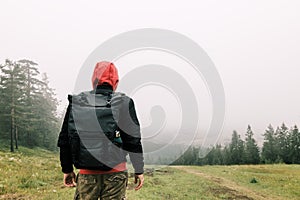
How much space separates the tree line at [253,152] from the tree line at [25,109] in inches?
1188

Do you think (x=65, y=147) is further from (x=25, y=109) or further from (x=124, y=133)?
(x=25, y=109)

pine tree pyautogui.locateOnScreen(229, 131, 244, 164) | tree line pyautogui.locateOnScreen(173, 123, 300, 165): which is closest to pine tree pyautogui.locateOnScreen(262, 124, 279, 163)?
tree line pyautogui.locateOnScreen(173, 123, 300, 165)

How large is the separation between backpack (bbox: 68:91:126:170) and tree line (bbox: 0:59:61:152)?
37.3m

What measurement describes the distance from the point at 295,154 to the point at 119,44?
6730cm

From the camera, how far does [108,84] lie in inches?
139

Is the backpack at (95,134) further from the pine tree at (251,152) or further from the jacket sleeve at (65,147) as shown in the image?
the pine tree at (251,152)

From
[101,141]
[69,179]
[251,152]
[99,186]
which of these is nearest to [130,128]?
[101,141]

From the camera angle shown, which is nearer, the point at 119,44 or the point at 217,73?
the point at 119,44

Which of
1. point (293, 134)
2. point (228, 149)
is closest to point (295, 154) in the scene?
point (293, 134)

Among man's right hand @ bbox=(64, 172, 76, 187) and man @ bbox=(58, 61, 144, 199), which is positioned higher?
man @ bbox=(58, 61, 144, 199)

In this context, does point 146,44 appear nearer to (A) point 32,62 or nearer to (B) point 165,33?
(B) point 165,33

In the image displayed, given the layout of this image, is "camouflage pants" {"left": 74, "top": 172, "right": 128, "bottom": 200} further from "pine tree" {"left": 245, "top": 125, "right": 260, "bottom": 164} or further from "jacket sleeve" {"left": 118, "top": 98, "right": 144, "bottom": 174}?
"pine tree" {"left": 245, "top": 125, "right": 260, "bottom": 164}

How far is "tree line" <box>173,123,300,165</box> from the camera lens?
6266 cm

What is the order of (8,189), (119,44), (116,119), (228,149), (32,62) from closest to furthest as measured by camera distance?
(116,119), (119,44), (8,189), (32,62), (228,149)
